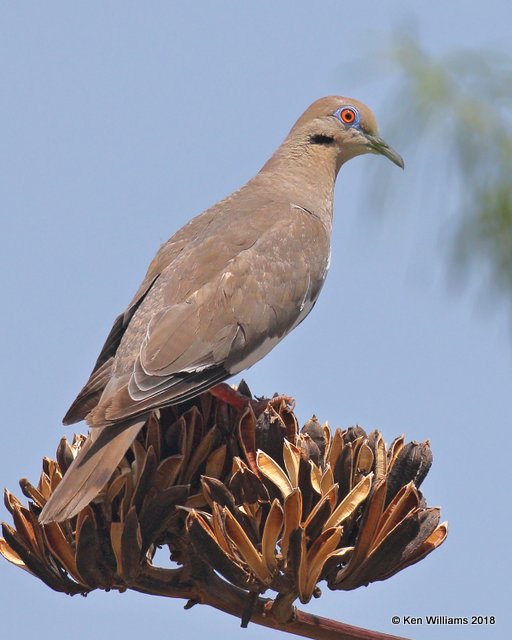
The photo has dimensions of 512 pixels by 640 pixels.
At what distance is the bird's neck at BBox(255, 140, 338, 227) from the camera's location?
607 centimetres

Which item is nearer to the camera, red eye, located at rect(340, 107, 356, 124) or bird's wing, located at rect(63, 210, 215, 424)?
bird's wing, located at rect(63, 210, 215, 424)

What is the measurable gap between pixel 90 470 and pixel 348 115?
374cm

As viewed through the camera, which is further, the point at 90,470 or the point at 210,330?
the point at 210,330

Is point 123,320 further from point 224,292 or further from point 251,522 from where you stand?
point 251,522

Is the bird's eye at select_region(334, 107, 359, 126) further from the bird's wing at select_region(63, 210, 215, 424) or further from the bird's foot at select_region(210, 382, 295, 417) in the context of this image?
the bird's foot at select_region(210, 382, 295, 417)

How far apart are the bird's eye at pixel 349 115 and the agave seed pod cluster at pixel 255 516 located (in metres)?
3.38

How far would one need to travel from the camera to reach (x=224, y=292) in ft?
16.2

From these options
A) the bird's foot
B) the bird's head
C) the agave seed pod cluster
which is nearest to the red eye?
the bird's head

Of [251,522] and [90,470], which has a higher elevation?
[90,470]

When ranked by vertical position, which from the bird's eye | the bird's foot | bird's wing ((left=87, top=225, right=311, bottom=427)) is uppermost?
the bird's eye

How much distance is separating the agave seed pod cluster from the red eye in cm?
338

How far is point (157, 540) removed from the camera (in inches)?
124

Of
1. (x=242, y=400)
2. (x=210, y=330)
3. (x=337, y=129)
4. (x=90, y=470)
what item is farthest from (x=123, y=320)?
(x=337, y=129)

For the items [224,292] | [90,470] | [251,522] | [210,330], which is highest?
[224,292]
